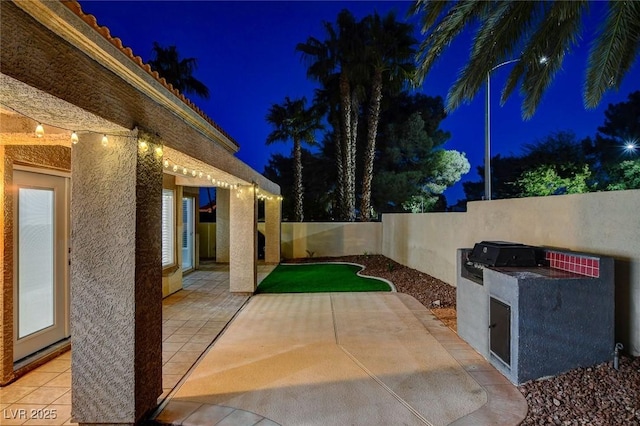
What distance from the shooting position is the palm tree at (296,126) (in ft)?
65.1

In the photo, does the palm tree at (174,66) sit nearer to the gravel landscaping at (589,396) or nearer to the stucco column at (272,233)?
the stucco column at (272,233)

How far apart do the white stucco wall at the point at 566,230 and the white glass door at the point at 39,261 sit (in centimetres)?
796

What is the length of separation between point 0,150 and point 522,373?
695 cm

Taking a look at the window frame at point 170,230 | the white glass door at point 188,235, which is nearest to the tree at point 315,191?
the white glass door at point 188,235

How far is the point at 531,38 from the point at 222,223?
12968mm

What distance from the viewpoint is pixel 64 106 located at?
9.13 feet

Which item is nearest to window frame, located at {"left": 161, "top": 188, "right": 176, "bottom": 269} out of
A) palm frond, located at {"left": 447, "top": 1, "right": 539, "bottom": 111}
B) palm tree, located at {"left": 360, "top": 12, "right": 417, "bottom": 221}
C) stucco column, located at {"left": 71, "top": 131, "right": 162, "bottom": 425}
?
stucco column, located at {"left": 71, "top": 131, "right": 162, "bottom": 425}

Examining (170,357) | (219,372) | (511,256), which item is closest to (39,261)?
(170,357)

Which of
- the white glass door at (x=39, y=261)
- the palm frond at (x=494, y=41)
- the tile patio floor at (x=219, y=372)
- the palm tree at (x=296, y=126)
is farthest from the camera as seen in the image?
the palm tree at (x=296, y=126)

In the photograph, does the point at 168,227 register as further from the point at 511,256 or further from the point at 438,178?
the point at 438,178

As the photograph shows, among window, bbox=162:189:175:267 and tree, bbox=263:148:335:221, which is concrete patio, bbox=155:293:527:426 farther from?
tree, bbox=263:148:335:221

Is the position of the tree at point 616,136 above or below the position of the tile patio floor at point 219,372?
above

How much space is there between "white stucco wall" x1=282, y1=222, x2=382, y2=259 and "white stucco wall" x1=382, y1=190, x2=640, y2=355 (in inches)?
231

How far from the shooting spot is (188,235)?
13492 millimetres
